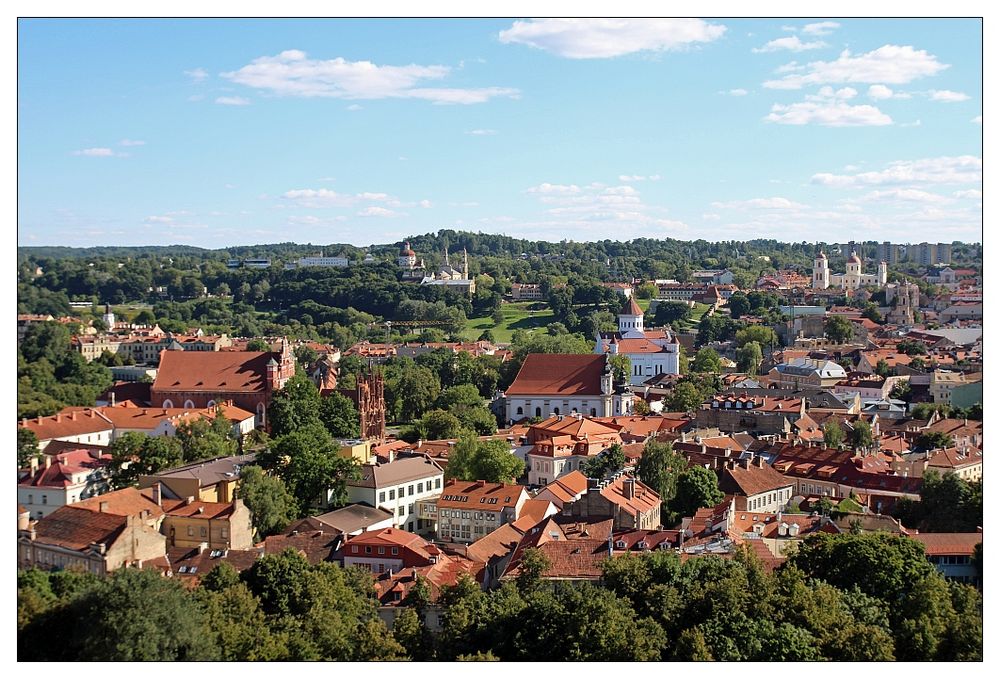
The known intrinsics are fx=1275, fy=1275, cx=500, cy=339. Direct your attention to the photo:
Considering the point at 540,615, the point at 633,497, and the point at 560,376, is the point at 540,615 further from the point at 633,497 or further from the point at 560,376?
the point at 560,376

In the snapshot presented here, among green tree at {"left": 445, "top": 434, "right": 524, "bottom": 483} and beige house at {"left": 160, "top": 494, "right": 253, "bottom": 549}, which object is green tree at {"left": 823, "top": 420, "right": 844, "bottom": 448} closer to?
green tree at {"left": 445, "top": 434, "right": 524, "bottom": 483}

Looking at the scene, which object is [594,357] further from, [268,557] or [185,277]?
[185,277]

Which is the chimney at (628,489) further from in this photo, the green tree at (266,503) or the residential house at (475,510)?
the green tree at (266,503)

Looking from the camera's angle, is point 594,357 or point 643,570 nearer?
point 643,570

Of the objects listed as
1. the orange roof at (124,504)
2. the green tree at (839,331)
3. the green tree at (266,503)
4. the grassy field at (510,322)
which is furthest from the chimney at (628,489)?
the grassy field at (510,322)

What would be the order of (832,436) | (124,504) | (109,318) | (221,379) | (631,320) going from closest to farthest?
(124,504), (832,436), (221,379), (631,320), (109,318)

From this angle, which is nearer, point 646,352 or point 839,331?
point 646,352

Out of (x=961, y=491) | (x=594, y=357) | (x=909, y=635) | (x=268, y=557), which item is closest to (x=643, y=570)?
(x=909, y=635)

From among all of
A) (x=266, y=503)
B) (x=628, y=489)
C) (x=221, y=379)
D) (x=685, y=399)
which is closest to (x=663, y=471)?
(x=628, y=489)
